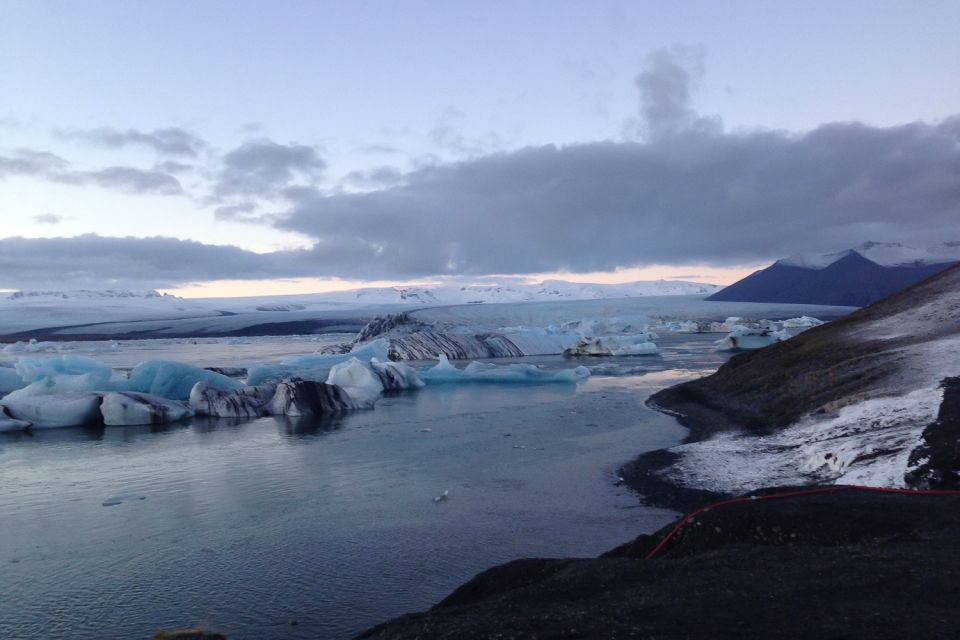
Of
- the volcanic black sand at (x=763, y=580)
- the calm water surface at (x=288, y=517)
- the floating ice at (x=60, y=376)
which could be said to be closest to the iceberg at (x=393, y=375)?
the calm water surface at (x=288, y=517)

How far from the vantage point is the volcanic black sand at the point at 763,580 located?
2.75 meters

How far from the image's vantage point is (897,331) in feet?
41.4

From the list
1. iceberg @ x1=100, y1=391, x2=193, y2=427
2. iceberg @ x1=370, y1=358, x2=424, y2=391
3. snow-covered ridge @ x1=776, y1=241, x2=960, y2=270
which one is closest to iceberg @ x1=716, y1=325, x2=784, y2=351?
iceberg @ x1=370, y1=358, x2=424, y2=391

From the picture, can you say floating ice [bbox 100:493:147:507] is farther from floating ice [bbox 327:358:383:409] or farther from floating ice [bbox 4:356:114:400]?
floating ice [bbox 327:358:383:409]

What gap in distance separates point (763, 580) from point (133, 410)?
12268mm

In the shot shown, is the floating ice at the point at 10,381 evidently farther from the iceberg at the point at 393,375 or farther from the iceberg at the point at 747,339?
the iceberg at the point at 747,339

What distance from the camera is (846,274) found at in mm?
106375

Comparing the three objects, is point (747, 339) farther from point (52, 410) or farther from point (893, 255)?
point (893, 255)

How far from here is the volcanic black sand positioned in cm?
275

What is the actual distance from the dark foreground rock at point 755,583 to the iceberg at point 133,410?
10549 millimetres

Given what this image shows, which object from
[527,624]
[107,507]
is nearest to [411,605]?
[527,624]

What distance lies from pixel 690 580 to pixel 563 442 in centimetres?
702

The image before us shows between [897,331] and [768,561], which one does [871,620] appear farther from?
[897,331]

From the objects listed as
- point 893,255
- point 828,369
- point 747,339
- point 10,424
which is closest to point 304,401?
point 10,424
